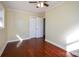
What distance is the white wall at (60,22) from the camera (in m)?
1.49

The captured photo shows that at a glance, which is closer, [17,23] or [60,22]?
[17,23]

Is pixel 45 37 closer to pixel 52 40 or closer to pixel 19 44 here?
pixel 52 40

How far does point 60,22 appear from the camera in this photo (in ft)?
5.63

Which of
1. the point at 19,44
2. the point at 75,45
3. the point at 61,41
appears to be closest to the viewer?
the point at 75,45

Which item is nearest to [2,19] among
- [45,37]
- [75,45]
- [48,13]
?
[48,13]

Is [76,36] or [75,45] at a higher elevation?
[76,36]

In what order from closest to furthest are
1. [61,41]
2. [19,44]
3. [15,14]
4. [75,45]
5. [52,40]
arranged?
1. [75,45]
2. [15,14]
3. [19,44]
4. [61,41]
5. [52,40]

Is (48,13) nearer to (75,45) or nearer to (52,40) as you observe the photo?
(52,40)

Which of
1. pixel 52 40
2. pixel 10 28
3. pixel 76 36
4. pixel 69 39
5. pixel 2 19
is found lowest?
pixel 52 40

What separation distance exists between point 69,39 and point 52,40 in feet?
1.38

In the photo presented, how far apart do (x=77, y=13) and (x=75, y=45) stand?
0.51 metres

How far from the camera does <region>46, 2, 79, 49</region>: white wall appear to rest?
4.89 feet

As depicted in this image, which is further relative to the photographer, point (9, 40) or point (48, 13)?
point (48, 13)

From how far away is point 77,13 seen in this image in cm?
134
